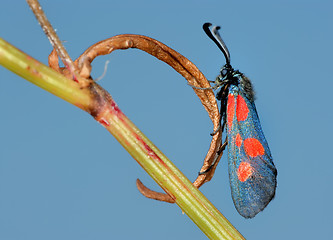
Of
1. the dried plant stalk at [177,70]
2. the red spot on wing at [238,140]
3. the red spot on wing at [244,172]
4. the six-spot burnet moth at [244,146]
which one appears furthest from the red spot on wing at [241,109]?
the dried plant stalk at [177,70]

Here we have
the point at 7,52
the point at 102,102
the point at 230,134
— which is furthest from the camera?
the point at 230,134

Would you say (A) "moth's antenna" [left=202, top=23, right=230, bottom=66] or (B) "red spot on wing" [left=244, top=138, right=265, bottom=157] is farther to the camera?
(B) "red spot on wing" [left=244, top=138, right=265, bottom=157]

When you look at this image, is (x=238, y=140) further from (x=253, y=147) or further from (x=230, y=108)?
(x=230, y=108)

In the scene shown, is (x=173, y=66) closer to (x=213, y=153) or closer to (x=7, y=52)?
(x=213, y=153)

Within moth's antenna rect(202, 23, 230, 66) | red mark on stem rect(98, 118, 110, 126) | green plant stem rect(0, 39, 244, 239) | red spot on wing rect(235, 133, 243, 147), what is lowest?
green plant stem rect(0, 39, 244, 239)

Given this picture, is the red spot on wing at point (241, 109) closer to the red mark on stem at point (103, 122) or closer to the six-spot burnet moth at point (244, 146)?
the six-spot burnet moth at point (244, 146)

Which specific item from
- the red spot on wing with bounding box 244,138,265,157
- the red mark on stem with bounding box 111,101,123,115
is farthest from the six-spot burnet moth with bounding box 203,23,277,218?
the red mark on stem with bounding box 111,101,123,115

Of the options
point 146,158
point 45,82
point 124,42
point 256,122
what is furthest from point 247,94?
point 45,82

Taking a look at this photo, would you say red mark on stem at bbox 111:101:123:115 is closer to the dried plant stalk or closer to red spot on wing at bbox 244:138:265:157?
the dried plant stalk
